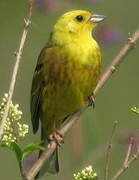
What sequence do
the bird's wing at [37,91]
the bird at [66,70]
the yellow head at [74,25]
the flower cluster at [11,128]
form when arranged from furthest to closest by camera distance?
the bird's wing at [37,91], the yellow head at [74,25], the bird at [66,70], the flower cluster at [11,128]

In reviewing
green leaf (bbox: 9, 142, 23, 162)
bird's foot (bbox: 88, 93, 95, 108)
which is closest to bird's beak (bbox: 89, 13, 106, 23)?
bird's foot (bbox: 88, 93, 95, 108)

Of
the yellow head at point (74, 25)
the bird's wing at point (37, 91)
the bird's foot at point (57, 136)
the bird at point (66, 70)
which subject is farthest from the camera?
the bird's wing at point (37, 91)

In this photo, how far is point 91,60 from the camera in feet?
16.9

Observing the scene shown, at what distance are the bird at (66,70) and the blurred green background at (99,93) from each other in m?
0.15

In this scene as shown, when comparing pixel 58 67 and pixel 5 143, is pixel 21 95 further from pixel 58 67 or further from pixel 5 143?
pixel 5 143

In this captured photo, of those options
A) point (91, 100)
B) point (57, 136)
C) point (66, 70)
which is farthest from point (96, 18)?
point (57, 136)

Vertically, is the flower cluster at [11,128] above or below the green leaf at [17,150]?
above

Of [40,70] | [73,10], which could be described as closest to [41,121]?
[40,70]

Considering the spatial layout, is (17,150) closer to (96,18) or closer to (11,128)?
(11,128)

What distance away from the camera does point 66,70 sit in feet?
16.8

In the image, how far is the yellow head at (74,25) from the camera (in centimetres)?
524

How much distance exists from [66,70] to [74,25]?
39cm

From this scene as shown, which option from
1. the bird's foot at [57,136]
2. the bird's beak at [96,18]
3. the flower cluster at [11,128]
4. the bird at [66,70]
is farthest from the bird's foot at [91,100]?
the flower cluster at [11,128]

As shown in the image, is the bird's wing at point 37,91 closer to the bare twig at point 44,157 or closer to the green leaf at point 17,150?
the bare twig at point 44,157
